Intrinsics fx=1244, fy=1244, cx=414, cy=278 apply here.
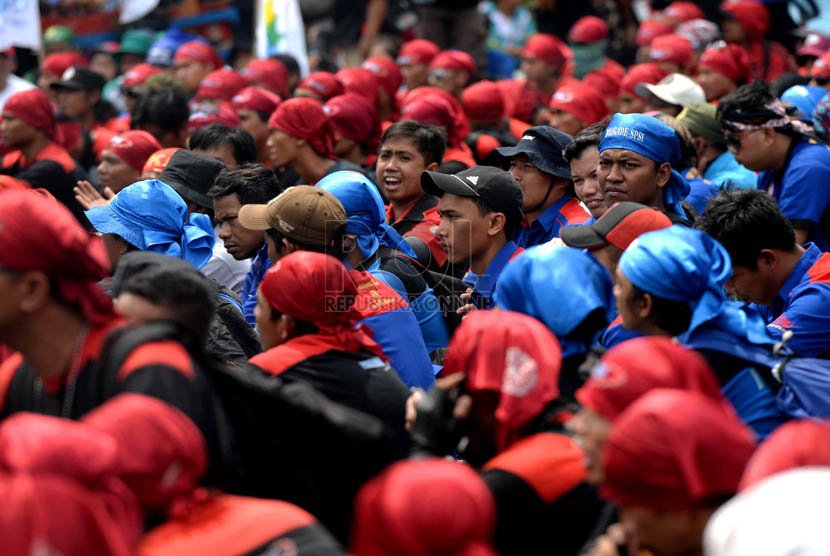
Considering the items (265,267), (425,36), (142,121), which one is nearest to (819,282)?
(265,267)

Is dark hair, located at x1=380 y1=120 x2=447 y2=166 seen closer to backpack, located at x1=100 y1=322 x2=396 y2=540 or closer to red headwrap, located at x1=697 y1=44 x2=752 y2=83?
red headwrap, located at x1=697 y1=44 x2=752 y2=83

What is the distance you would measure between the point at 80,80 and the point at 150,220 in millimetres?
7004

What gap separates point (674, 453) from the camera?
303cm

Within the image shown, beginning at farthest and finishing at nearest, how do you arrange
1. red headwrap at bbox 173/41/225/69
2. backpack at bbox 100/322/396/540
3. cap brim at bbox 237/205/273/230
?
1. red headwrap at bbox 173/41/225/69
2. cap brim at bbox 237/205/273/230
3. backpack at bbox 100/322/396/540

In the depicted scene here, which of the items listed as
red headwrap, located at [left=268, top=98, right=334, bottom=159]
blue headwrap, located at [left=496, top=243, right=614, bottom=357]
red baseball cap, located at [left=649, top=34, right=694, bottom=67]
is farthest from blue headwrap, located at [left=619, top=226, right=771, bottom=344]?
red baseball cap, located at [left=649, top=34, right=694, bottom=67]

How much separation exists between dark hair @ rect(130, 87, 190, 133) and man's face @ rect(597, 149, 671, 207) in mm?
4857

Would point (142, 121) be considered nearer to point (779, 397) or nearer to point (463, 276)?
point (463, 276)

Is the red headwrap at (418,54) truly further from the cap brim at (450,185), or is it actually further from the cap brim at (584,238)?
the cap brim at (584,238)

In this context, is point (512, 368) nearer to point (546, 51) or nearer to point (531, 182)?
point (531, 182)

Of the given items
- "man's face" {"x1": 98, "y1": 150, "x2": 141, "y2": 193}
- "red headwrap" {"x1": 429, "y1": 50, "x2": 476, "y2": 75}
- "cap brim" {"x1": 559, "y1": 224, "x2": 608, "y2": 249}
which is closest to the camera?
"cap brim" {"x1": 559, "y1": 224, "x2": 608, "y2": 249}

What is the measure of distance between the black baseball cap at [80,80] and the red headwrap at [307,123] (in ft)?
15.5

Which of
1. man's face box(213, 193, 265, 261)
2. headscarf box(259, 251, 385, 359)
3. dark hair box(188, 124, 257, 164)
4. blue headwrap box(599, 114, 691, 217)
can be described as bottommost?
dark hair box(188, 124, 257, 164)

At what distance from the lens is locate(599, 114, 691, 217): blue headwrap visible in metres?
6.50

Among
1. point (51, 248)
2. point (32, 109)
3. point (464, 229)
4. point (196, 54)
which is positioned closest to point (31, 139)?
point (32, 109)
